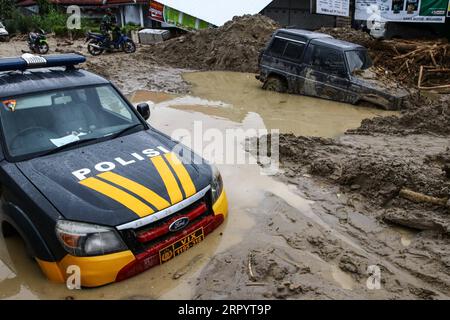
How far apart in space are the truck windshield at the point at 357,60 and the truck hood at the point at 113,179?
24.4 ft

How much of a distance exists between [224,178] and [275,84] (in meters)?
6.80

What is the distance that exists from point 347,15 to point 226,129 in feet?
43.2

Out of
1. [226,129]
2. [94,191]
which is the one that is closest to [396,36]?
[226,129]

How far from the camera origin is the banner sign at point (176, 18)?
2327 cm

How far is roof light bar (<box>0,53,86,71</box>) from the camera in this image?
4.39m

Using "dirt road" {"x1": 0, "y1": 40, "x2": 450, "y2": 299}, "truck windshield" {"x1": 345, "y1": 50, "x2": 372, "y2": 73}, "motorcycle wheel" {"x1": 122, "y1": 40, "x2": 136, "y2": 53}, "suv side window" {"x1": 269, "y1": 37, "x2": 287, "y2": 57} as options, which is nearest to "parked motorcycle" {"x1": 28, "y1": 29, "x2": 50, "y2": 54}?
"motorcycle wheel" {"x1": 122, "y1": 40, "x2": 136, "y2": 53}

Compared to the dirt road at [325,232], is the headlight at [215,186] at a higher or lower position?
higher

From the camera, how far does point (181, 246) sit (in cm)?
373

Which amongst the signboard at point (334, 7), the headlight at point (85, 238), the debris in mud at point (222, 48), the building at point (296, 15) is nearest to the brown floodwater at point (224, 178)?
the headlight at point (85, 238)

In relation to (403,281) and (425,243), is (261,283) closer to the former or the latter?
(403,281)

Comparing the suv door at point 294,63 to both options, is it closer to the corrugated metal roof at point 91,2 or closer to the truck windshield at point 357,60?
the truck windshield at point 357,60

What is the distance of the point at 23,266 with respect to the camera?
386cm

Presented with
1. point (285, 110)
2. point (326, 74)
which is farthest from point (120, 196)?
point (326, 74)

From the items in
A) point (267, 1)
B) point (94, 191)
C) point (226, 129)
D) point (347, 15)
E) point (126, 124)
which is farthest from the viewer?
point (267, 1)
